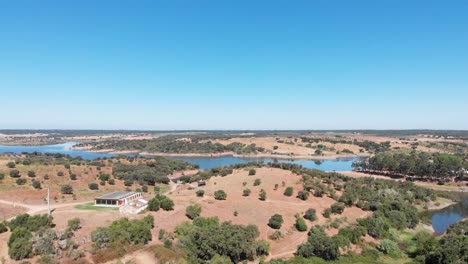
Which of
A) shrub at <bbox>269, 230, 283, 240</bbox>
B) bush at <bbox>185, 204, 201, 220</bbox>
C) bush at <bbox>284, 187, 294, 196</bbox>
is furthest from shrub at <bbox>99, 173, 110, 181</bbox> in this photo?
shrub at <bbox>269, 230, 283, 240</bbox>

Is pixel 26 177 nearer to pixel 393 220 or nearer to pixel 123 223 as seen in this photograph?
pixel 123 223

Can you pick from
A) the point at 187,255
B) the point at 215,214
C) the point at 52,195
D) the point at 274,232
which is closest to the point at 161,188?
the point at 52,195

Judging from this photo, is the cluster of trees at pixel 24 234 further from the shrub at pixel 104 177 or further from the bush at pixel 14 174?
the shrub at pixel 104 177

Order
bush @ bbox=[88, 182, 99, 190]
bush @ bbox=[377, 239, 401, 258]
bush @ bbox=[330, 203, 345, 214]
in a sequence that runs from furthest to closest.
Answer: bush @ bbox=[88, 182, 99, 190] < bush @ bbox=[330, 203, 345, 214] < bush @ bbox=[377, 239, 401, 258]

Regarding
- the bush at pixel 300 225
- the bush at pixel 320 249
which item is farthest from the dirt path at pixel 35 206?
the bush at pixel 320 249

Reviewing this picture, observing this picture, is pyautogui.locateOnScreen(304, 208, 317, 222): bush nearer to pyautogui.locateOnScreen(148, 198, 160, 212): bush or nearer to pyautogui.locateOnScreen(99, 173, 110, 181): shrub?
pyautogui.locateOnScreen(148, 198, 160, 212): bush
